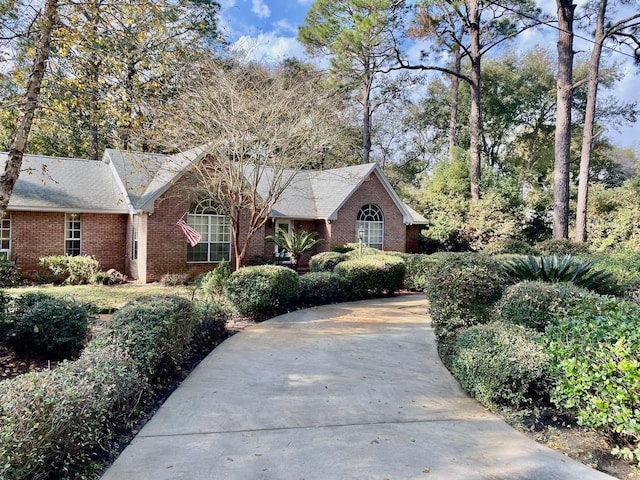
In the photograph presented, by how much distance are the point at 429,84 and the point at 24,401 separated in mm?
33390

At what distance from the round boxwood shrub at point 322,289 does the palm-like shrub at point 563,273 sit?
207 inches

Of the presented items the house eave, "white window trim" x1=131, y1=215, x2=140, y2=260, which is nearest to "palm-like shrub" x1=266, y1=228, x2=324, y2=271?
"white window trim" x1=131, y1=215, x2=140, y2=260

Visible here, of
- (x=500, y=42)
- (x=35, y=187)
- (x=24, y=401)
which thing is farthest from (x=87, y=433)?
(x=500, y=42)

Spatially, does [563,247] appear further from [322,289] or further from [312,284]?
[312,284]

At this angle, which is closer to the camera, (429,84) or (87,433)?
(87,433)

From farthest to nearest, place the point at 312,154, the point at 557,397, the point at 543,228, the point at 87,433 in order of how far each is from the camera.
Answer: the point at 543,228
the point at 312,154
the point at 557,397
the point at 87,433

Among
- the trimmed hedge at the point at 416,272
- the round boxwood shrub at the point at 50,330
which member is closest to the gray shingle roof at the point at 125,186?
the trimmed hedge at the point at 416,272

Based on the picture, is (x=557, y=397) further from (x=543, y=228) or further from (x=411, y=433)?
(x=543, y=228)

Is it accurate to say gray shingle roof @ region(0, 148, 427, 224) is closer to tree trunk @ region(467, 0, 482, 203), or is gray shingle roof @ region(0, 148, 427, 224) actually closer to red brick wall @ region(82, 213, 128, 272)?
red brick wall @ region(82, 213, 128, 272)

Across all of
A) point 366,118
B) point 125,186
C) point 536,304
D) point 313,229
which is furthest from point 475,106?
point 536,304

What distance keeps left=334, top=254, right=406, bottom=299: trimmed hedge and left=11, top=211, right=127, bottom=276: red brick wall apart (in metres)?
9.20

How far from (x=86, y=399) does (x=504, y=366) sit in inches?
156

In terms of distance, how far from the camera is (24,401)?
9.04 feet

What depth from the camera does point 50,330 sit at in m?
5.60
